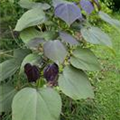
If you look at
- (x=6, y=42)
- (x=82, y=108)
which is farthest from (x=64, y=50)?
(x=6, y=42)

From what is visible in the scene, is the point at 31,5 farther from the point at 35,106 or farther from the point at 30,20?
the point at 35,106

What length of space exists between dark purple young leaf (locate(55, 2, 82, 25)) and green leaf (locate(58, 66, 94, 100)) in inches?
6.4

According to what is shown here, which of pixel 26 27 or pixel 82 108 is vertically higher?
pixel 26 27

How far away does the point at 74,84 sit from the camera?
1106 millimetres

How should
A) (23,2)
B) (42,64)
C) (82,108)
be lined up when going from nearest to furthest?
(42,64)
(23,2)
(82,108)

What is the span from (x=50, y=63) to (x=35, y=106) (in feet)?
0.59

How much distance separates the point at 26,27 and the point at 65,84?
0.26 m

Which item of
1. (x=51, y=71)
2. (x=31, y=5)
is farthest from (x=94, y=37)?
(x=31, y=5)

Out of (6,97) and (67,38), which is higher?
(67,38)

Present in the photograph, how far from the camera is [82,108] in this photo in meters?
2.19

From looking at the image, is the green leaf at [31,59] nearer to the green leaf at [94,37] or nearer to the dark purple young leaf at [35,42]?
the dark purple young leaf at [35,42]

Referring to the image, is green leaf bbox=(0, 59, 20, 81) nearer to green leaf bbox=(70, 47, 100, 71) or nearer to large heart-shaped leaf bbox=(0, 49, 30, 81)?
large heart-shaped leaf bbox=(0, 49, 30, 81)

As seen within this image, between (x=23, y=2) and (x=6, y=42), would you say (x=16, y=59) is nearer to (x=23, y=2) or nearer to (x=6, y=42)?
(x=23, y=2)

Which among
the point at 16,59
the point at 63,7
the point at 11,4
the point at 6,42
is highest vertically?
the point at 63,7
